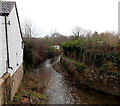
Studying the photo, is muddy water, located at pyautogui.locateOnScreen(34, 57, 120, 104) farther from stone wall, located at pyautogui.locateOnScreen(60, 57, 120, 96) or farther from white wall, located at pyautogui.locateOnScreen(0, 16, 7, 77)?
white wall, located at pyautogui.locateOnScreen(0, 16, 7, 77)

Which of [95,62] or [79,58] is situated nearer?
[95,62]

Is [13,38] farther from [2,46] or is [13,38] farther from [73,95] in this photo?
[73,95]

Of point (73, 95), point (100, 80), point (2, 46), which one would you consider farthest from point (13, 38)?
point (100, 80)

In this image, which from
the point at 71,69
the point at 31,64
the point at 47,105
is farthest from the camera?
the point at 31,64

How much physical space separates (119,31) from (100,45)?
9.30 feet

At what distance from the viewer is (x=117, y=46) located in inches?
618

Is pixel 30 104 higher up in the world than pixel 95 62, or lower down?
lower down

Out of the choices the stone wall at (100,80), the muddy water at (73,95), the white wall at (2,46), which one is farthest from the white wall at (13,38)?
the stone wall at (100,80)

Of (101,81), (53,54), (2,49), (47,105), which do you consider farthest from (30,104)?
(53,54)

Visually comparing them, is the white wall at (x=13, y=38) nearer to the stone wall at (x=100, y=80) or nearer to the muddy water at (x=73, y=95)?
the muddy water at (x=73, y=95)

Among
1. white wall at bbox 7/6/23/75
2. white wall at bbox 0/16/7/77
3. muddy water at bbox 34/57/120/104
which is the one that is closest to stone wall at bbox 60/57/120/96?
muddy water at bbox 34/57/120/104

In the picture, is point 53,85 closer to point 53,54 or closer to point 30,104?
point 30,104

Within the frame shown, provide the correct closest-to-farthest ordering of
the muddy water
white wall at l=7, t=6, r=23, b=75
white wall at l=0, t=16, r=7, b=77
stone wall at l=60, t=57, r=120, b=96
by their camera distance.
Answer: white wall at l=0, t=16, r=7, b=77
white wall at l=7, t=6, r=23, b=75
the muddy water
stone wall at l=60, t=57, r=120, b=96

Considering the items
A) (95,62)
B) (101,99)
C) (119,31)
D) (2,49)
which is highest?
(119,31)
